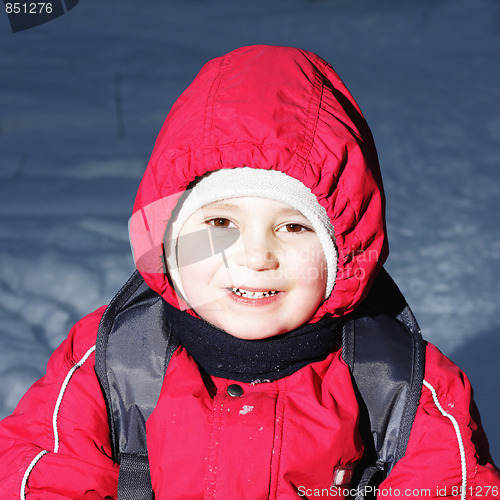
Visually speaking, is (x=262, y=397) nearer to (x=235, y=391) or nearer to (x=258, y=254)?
(x=235, y=391)

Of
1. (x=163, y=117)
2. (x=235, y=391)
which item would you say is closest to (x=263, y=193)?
(x=235, y=391)

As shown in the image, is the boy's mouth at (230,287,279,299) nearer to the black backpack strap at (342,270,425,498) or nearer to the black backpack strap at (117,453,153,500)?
the black backpack strap at (342,270,425,498)

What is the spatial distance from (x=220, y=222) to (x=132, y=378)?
262 mm

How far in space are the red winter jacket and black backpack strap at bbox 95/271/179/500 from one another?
0.02 meters

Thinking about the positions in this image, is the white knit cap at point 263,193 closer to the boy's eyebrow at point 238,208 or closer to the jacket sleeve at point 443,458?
the boy's eyebrow at point 238,208

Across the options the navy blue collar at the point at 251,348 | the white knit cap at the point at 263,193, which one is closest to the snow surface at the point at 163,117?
the navy blue collar at the point at 251,348

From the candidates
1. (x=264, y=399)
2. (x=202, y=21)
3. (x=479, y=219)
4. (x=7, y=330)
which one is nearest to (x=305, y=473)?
(x=264, y=399)

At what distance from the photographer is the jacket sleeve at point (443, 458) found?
0.95 metres

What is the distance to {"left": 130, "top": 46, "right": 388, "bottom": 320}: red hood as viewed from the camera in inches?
34.6

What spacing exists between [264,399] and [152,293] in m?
0.26

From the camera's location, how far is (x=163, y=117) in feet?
7.19

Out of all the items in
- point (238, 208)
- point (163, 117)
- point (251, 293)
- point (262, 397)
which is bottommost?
point (163, 117)

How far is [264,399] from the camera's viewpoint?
967mm

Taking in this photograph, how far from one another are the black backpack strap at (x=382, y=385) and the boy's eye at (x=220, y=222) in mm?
249
